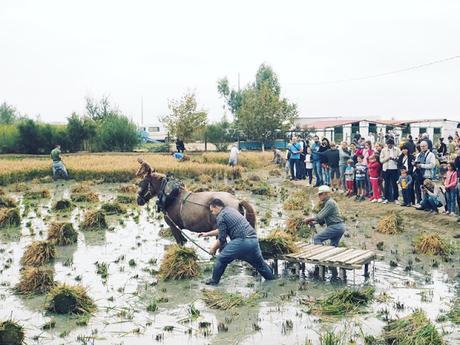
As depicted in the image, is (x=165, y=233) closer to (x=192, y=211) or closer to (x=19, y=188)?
(x=192, y=211)

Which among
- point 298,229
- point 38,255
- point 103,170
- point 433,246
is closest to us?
point 38,255

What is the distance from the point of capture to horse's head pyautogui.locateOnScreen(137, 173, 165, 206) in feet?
45.9

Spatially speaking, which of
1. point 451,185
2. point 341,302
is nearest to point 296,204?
point 451,185

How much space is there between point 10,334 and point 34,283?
9.46 feet

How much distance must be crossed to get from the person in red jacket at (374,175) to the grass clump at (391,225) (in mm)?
3479

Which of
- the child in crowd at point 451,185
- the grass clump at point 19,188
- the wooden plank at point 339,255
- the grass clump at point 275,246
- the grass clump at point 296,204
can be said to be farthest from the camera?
the grass clump at point 19,188

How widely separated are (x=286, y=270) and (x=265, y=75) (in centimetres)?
7507

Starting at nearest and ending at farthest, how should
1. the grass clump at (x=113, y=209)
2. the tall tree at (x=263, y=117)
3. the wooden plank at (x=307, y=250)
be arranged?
1. the wooden plank at (x=307, y=250)
2. the grass clump at (x=113, y=209)
3. the tall tree at (x=263, y=117)

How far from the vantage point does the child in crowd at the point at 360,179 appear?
66.6 feet

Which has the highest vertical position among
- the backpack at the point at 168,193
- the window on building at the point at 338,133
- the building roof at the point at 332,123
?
the building roof at the point at 332,123

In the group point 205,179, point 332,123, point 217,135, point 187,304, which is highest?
point 332,123

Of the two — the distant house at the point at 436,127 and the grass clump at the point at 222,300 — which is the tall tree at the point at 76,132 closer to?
the distant house at the point at 436,127

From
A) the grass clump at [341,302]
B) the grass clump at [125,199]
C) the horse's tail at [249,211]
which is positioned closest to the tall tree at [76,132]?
the grass clump at [125,199]

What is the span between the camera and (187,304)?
9969 millimetres
